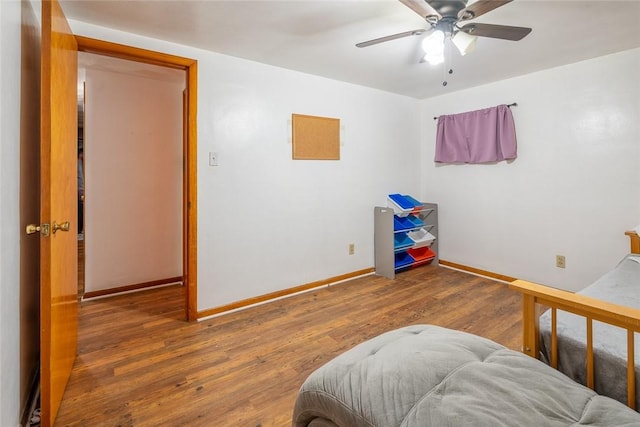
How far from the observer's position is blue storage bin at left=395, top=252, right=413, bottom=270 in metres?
3.73

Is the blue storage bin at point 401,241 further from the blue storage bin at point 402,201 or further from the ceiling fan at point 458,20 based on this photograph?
the ceiling fan at point 458,20

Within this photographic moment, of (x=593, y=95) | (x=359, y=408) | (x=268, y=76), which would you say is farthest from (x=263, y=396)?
(x=593, y=95)

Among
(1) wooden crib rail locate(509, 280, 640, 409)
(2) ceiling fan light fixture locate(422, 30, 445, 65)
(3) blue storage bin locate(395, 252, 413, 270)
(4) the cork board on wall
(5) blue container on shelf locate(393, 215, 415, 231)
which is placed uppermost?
(2) ceiling fan light fixture locate(422, 30, 445, 65)

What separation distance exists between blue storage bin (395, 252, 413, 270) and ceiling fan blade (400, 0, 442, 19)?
8.60 feet

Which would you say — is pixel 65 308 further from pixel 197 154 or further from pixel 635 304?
pixel 635 304

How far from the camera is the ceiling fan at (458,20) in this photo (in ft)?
5.15

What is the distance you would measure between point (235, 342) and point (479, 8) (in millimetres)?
2476

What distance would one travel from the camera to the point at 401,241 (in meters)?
3.73

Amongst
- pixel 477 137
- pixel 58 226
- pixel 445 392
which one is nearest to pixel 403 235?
pixel 477 137

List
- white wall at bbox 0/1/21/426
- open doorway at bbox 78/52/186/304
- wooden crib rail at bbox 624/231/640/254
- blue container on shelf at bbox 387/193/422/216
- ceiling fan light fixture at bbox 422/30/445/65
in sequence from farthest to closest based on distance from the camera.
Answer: blue container on shelf at bbox 387/193/422/216 → open doorway at bbox 78/52/186/304 → wooden crib rail at bbox 624/231/640/254 → ceiling fan light fixture at bbox 422/30/445/65 → white wall at bbox 0/1/21/426

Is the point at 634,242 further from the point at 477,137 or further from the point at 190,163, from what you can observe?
the point at 190,163

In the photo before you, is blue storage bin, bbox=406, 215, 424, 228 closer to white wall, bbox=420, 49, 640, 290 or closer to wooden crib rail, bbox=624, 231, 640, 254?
white wall, bbox=420, 49, 640, 290

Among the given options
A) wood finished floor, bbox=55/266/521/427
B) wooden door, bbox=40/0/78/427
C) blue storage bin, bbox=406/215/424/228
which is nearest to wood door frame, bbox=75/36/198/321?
wood finished floor, bbox=55/266/521/427

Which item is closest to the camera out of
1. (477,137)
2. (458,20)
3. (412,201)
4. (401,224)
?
(458,20)
